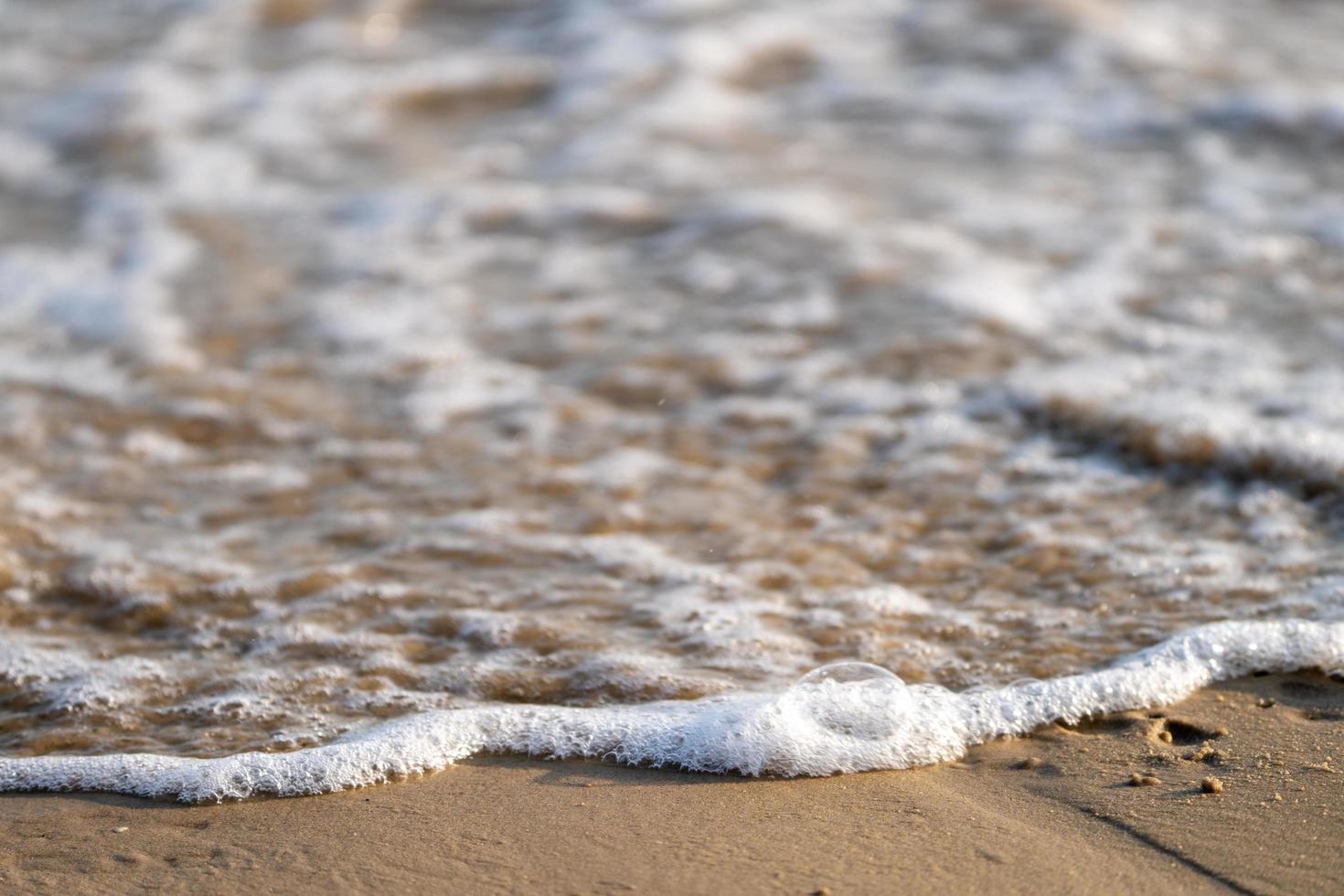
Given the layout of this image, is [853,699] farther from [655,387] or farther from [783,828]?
[655,387]

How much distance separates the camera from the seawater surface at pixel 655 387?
242 centimetres

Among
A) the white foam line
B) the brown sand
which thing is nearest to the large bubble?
the white foam line

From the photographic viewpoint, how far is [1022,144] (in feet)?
17.3

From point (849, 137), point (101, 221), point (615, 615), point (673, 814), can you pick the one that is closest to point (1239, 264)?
point (849, 137)

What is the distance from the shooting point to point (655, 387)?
11.9 ft

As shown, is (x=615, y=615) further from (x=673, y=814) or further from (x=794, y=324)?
(x=794, y=324)

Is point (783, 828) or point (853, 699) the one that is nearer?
point (783, 828)

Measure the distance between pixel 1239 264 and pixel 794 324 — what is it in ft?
4.45

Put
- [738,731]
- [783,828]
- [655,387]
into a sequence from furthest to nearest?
1. [655,387]
2. [738,731]
3. [783,828]

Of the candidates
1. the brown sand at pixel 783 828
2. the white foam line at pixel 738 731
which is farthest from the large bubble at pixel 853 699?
the brown sand at pixel 783 828

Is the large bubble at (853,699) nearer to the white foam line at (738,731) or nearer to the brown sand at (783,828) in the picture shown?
the white foam line at (738,731)

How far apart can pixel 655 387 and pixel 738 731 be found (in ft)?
5.07

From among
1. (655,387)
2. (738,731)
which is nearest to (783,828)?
(738,731)

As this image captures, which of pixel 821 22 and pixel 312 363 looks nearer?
pixel 312 363
